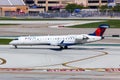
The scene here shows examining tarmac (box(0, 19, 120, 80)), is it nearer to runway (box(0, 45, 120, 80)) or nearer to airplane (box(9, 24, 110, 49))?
runway (box(0, 45, 120, 80))

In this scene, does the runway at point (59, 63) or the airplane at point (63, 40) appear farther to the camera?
the airplane at point (63, 40)

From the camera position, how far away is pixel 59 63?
59.5 m

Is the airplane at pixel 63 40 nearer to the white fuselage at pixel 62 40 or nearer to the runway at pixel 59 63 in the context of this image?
the white fuselage at pixel 62 40

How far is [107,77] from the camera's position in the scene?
155 ft

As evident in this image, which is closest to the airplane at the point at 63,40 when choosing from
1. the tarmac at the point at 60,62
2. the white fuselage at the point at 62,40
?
the white fuselage at the point at 62,40

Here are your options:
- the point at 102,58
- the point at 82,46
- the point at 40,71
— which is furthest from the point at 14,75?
the point at 82,46

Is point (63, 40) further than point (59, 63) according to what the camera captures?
Yes

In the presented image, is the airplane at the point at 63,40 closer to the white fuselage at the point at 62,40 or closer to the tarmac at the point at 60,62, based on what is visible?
the white fuselage at the point at 62,40

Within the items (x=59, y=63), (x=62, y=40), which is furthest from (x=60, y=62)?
(x=62, y=40)

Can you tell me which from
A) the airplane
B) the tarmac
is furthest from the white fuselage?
the tarmac

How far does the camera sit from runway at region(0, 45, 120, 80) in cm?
4872

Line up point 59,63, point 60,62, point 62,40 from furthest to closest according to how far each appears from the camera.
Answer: point 62,40 < point 60,62 < point 59,63

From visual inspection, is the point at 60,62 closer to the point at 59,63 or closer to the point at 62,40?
the point at 59,63

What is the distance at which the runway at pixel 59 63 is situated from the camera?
48.7 metres
